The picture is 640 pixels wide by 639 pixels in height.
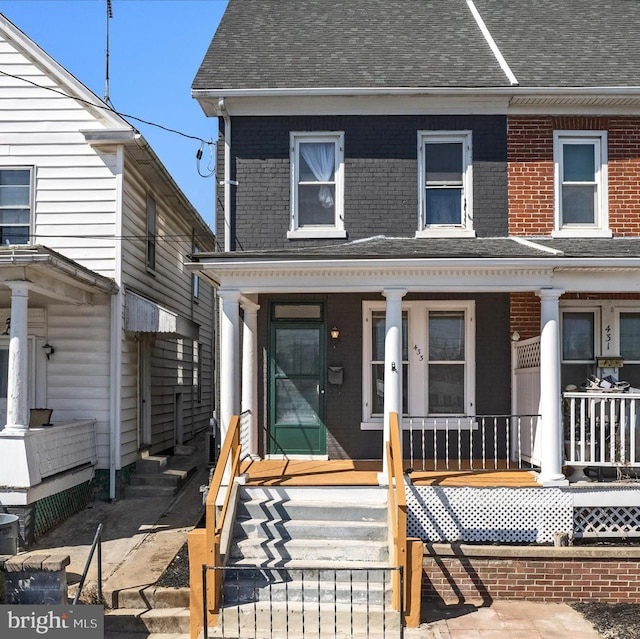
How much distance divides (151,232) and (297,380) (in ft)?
16.3

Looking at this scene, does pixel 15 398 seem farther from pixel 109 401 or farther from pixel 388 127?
pixel 388 127

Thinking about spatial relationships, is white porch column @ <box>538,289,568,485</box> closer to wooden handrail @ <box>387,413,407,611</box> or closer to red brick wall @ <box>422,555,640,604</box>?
red brick wall @ <box>422,555,640,604</box>

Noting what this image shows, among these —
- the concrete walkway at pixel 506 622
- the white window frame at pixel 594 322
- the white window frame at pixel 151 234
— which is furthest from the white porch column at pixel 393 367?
the white window frame at pixel 151 234

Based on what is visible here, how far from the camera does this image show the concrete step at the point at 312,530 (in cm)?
849

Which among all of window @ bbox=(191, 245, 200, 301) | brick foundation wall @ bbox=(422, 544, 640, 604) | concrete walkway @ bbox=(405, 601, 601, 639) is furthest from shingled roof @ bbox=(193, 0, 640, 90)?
window @ bbox=(191, 245, 200, 301)

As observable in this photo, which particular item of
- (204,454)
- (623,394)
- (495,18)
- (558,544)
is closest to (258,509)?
(558,544)

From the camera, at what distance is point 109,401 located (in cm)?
1177

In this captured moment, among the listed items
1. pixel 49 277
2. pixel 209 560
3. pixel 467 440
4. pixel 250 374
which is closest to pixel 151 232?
pixel 49 277

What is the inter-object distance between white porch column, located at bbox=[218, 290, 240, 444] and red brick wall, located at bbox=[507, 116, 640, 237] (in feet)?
14.4

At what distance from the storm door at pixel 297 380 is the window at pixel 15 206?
4.31 m

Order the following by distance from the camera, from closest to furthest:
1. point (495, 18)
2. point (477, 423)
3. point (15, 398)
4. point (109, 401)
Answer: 1. point (15, 398)
2. point (477, 423)
3. point (109, 401)
4. point (495, 18)

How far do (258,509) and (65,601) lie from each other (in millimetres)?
2397

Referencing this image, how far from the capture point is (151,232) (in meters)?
14.3

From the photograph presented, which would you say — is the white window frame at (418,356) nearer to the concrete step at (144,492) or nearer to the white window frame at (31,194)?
the concrete step at (144,492)
